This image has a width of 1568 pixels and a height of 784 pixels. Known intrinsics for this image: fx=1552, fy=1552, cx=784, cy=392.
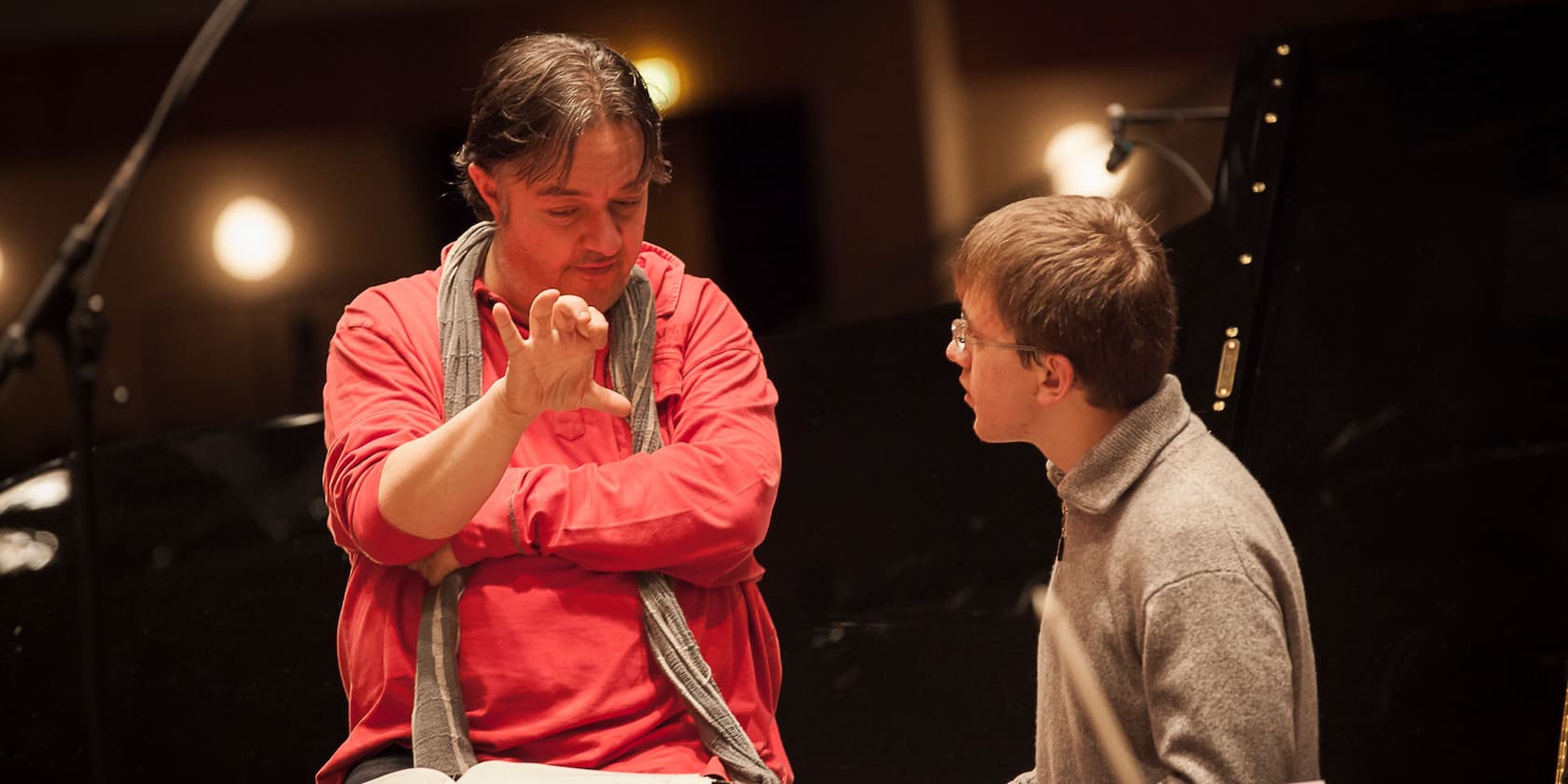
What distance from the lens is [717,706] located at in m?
1.69

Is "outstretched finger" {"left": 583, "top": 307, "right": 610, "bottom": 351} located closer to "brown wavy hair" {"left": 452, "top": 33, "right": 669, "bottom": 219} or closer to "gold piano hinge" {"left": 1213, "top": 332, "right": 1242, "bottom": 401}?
"brown wavy hair" {"left": 452, "top": 33, "right": 669, "bottom": 219}

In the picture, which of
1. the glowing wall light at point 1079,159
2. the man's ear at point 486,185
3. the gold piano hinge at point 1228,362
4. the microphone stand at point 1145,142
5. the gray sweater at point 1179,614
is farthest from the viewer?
the glowing wall light at point 1079,159

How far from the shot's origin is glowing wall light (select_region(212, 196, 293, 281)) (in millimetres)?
4363

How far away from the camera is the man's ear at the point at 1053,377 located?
1.58 meters

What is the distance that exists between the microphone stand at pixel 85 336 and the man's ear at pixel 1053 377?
843 millimetres

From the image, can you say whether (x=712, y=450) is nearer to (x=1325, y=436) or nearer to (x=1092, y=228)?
(x=1092, y=228)

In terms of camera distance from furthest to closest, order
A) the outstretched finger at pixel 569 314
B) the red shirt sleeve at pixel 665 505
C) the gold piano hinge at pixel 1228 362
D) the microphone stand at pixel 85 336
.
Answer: the gold piano hinge at pixel 1228 362
the red shirt sleeve at pixel 665 505
the outstretched finger at pixel 569 314
the microphone stand at pixel 85 336

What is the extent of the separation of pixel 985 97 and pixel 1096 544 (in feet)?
11.5

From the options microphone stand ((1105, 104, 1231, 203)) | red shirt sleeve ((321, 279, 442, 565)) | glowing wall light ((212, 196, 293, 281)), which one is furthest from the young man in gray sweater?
glowing wall light ((212, 196, 293, 281))

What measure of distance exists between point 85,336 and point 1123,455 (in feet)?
3.12

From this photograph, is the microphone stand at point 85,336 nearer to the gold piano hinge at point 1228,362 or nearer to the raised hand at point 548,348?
the raised hand at point 548,348

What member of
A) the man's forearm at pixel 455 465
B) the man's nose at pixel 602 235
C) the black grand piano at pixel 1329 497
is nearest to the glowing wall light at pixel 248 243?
the black grand piano at pixel 1329 497

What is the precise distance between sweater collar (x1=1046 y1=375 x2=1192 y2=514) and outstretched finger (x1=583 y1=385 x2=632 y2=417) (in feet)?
1.53

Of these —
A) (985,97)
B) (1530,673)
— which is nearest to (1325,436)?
(1530,673)
